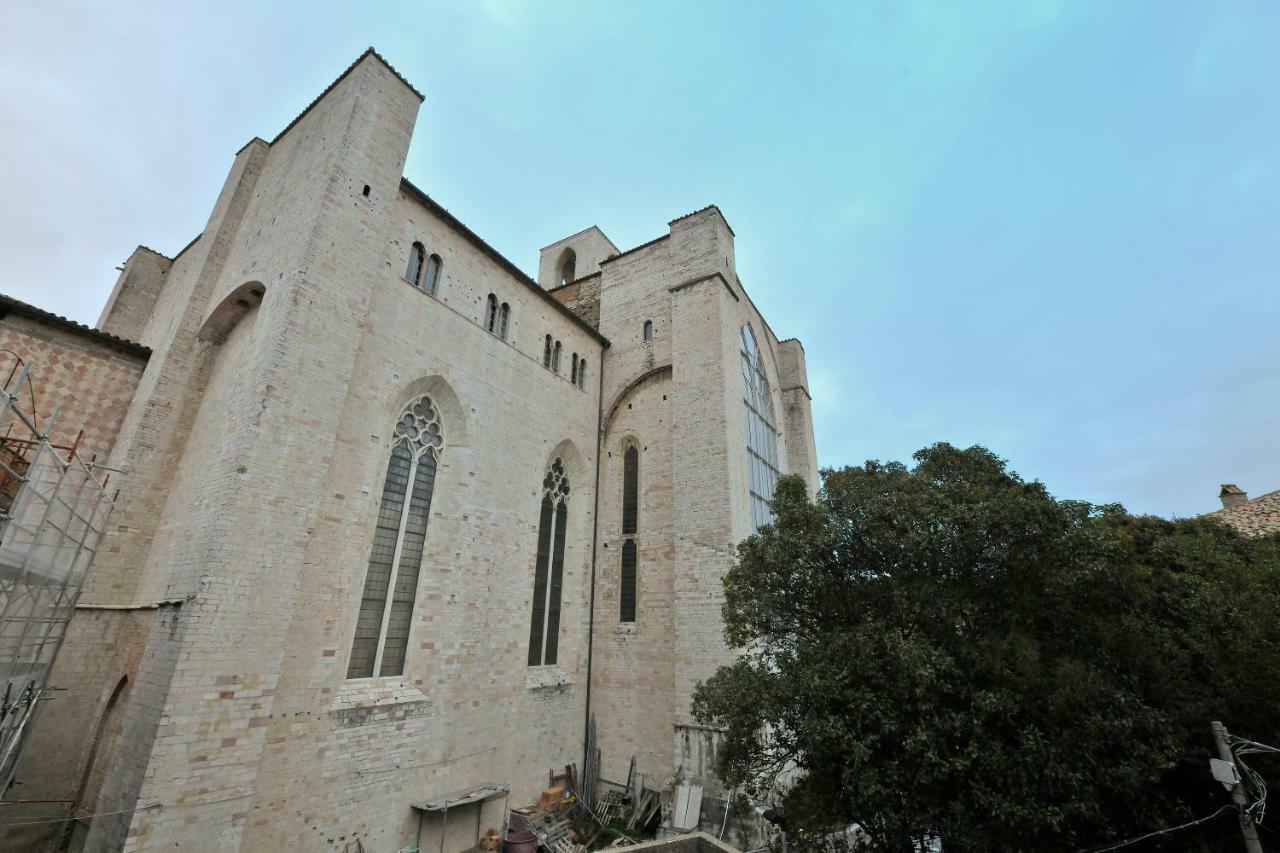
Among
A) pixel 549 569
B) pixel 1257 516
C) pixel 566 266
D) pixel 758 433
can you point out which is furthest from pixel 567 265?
pixel 1257 516

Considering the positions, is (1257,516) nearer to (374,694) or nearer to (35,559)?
(374,694)

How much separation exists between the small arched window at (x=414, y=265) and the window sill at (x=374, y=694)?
7362mm

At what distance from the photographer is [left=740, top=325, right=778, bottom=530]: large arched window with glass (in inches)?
586

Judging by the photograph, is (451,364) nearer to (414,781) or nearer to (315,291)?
(315,291)

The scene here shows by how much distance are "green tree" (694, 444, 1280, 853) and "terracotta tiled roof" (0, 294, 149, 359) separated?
1221 cm

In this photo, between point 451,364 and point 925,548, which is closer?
point 925,548

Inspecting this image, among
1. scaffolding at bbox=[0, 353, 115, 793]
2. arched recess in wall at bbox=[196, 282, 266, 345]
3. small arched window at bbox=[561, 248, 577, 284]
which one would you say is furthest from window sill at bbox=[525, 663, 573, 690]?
small arched window at bbox=[561, 248, 577, 284]

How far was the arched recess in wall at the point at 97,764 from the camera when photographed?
278 inches

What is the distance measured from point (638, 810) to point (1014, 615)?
27.0 ft

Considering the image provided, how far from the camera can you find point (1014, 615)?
256 inches

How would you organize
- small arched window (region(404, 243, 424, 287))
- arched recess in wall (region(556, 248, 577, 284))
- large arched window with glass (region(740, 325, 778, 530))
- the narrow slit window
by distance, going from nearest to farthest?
small arched window (region(404, 243, 424, 287)) → the narrow slit window → large arched window with glass (region(740, 325, 778, 530)) → arched recess in wall (region(556, 248, 577, 284))

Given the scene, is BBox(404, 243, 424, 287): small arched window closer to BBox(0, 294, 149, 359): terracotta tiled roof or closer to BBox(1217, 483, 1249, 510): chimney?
BBox(0, 294, 149, 359): terracotta tiled roof

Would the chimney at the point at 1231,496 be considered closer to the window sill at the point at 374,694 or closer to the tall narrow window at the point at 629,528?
the tall narrow window at the point at 629,528

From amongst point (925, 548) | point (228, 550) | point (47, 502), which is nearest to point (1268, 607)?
point (925, 548)
